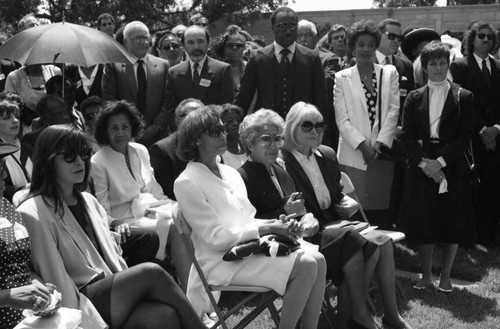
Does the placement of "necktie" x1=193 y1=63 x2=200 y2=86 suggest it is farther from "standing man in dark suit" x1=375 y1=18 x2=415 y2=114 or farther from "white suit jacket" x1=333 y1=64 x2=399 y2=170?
"standing man in dark suit" x1=375 y1=18 x2=415 y2=114

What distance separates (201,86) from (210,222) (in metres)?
2.95

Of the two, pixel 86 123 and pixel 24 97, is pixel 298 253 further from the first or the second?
pixel 24 97

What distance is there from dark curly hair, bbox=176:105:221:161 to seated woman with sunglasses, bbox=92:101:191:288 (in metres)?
0.91

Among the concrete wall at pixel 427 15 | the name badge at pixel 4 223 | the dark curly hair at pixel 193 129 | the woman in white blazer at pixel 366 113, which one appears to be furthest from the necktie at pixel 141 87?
the concrete wall at pixel 427 15

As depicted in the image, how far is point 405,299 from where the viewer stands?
5.88 metres

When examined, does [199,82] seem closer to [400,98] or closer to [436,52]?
[400,98]

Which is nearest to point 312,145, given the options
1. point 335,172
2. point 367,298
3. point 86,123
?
point 335,172

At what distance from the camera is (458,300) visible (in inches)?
231

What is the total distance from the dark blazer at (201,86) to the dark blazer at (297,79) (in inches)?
12.5

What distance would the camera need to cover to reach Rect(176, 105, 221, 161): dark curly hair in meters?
4.68

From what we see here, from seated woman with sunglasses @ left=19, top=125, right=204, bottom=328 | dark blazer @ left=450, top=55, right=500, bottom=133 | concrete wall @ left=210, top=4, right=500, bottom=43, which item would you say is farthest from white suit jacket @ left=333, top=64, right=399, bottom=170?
concrete wall @ left=210, top=4, right=500, bottom=43

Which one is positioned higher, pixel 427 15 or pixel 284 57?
pixel 284 57

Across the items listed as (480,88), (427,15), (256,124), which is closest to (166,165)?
(256,124)

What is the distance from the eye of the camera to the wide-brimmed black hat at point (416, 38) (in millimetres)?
8398
